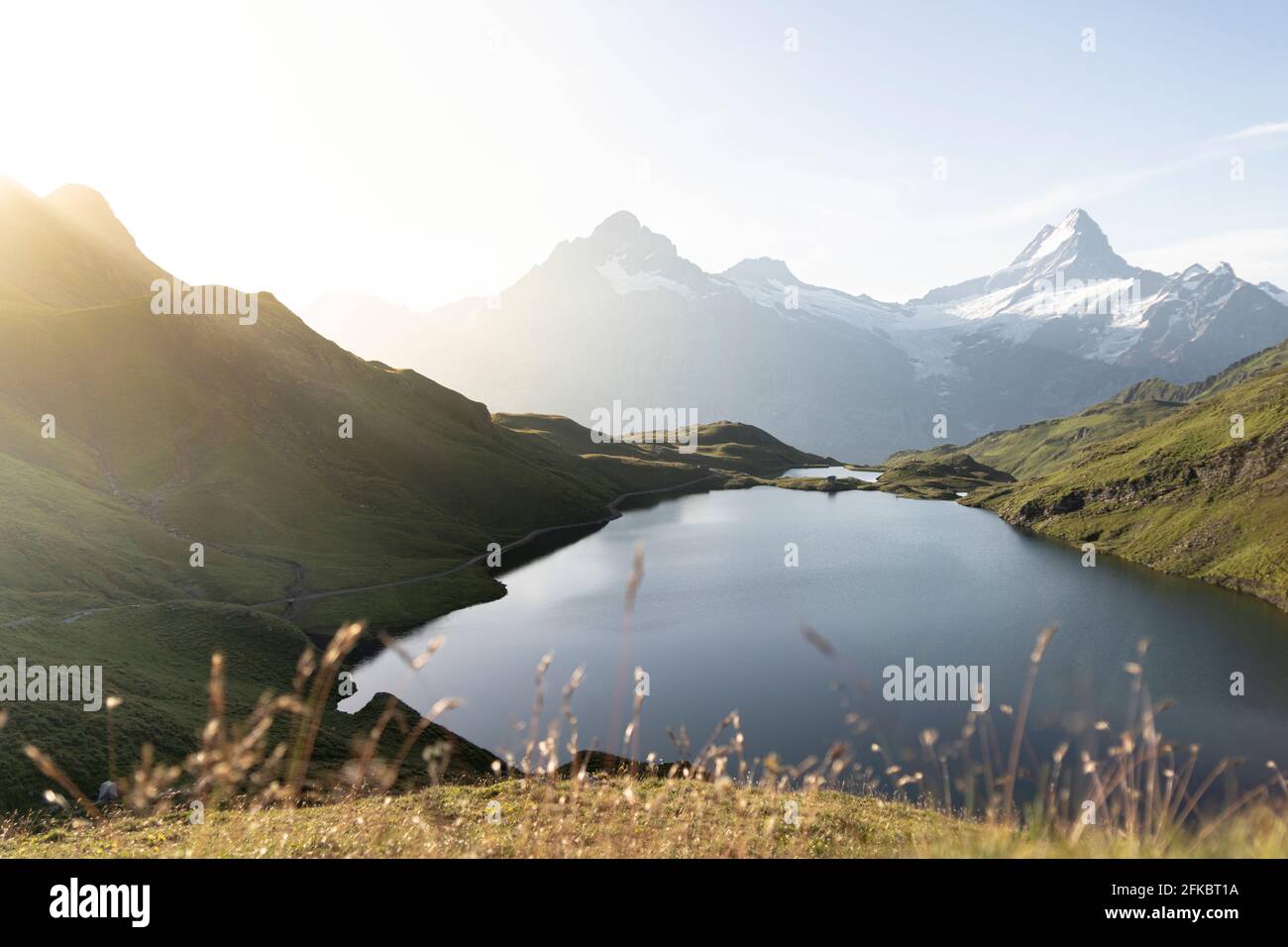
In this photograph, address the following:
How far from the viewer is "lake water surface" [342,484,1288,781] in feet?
169

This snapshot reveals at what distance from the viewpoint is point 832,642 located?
7281 centimetres

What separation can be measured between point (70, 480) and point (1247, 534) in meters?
167

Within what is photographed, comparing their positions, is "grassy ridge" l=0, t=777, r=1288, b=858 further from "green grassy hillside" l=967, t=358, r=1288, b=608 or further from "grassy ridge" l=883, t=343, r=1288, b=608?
"green grassy hillside" l=967, t=358, r=1288, b=608

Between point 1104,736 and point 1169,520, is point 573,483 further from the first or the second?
point 1104,736
